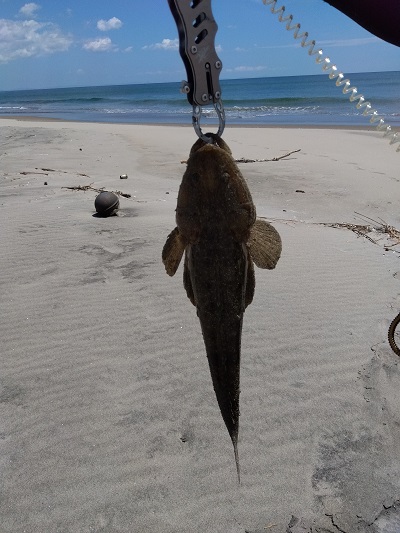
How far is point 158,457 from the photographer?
15.6 ft

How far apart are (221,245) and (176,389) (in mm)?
3544

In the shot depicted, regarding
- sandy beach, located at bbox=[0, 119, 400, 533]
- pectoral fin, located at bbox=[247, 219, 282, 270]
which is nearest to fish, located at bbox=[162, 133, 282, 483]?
pectoral fin, located at bbox=[247, 219, 282, 270]

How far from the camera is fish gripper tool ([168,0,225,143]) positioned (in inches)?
75.9

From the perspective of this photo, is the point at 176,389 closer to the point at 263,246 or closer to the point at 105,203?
the point at 263,246

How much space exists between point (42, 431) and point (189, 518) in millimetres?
1609

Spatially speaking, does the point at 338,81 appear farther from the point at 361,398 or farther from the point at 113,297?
the point at 113,297

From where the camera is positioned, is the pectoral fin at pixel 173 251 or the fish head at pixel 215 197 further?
the pectoral fin at pixel 173 251

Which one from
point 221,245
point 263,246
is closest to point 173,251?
point 221,245

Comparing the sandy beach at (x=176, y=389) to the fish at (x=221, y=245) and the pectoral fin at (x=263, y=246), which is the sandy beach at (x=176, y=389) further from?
the pectoral fin at (x=263, y=246)

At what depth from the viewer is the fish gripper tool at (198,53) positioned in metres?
1.93

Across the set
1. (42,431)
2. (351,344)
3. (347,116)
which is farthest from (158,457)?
(347,116)

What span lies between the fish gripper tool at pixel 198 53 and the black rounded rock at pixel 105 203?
8.41m

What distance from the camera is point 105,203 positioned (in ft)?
33.6

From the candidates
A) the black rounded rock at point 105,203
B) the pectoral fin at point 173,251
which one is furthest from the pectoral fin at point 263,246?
the black rounded rock at point 105,203
